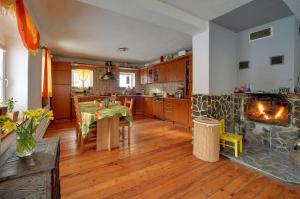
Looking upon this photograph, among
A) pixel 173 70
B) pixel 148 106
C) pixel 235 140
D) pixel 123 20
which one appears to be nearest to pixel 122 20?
pixel 123 20

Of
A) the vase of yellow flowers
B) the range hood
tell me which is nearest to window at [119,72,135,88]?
the range hood

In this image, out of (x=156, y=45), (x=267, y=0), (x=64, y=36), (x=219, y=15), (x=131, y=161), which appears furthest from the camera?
(x=156, y=45)

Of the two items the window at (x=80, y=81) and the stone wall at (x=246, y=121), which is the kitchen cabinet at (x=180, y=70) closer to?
the stone wall at (x=246, y=121)

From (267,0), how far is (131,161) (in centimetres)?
320

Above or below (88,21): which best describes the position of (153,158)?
below

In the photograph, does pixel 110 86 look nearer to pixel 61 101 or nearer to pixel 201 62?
pixel 61 101

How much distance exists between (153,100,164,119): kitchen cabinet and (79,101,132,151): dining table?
255 centimetres

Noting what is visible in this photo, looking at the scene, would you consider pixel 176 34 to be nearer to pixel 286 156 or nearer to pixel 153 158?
pixel 153 158

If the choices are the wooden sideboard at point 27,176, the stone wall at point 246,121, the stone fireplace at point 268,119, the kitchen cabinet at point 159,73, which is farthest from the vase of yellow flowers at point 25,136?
the kitchen cabinet at point 159,73

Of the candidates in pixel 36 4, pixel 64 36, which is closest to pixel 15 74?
pixel 36 4

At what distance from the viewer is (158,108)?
5754 mm

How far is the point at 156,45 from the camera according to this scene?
457 centimetres

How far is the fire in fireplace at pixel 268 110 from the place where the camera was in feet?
8.78

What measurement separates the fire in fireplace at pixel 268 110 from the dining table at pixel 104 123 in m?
2.50
